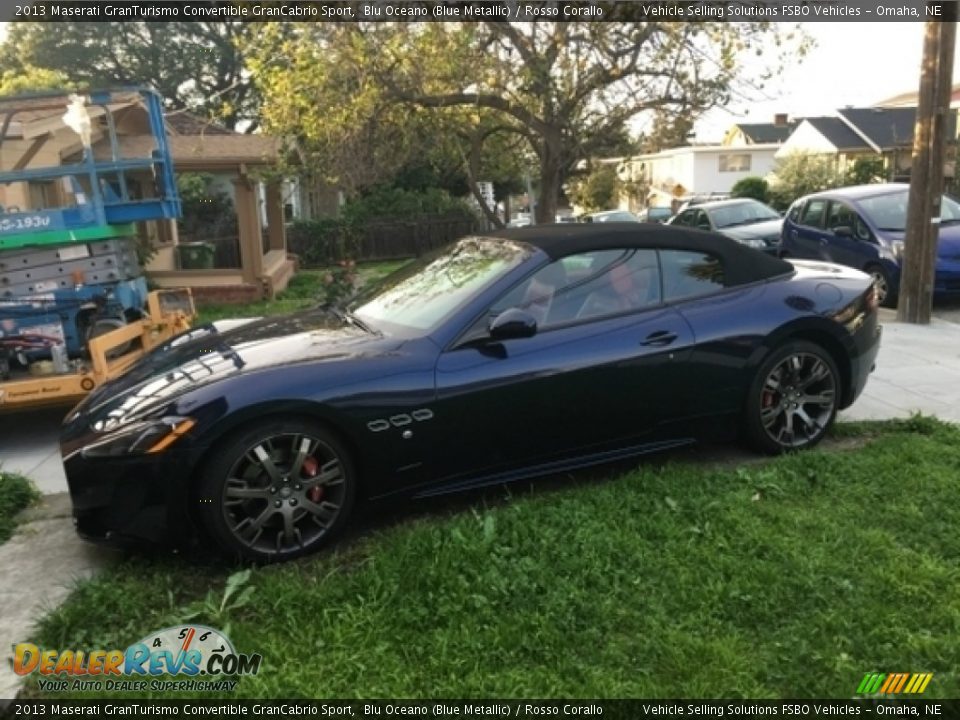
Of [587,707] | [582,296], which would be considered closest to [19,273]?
[582,296]

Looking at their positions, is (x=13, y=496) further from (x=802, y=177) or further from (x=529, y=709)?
(x=802, y=177)

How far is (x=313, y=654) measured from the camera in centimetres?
283

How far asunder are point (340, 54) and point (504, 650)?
28.4 feet

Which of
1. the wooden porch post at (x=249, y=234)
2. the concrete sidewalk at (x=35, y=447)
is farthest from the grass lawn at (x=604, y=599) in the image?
the wooden porch post at (x=249, y=234)

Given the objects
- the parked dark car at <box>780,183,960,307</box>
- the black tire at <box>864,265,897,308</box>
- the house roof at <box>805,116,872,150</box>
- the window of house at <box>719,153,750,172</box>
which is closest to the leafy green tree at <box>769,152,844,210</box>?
the house roof at <box>805,116,872,150</box>

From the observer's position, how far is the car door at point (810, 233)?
37.6ft

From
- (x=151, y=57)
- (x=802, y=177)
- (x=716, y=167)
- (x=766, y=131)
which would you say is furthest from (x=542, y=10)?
(x=766, y=131)

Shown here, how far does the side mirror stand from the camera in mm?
3838

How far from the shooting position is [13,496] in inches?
179

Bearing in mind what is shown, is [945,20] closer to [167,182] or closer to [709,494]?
[709,494]

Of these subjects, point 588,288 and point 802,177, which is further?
point 802,177

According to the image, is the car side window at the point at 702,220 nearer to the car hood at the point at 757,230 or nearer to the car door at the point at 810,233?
the car hood at the point at 757,230

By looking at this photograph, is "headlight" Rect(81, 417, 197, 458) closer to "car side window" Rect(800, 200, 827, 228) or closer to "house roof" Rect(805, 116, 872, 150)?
"car side window" Rect(800, 200, 827, 228)

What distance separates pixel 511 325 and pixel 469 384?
13.5 inches
